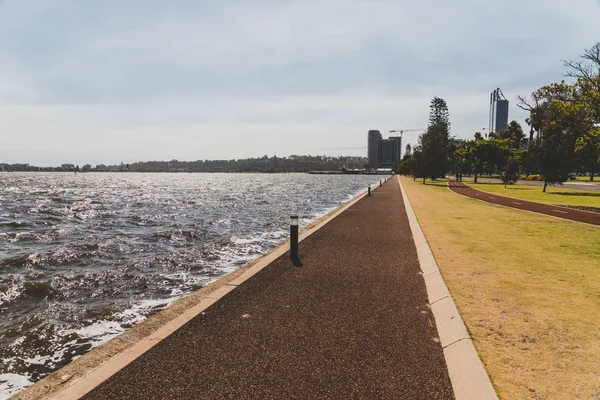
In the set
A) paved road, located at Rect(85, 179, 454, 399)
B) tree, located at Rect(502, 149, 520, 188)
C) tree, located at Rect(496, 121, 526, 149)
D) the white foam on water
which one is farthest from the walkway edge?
tree, located at Rect(496, 121, 526, 149)

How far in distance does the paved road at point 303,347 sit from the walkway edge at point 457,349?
0.11 metres

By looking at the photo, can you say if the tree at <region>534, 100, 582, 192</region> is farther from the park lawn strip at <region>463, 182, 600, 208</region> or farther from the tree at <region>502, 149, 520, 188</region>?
the tree at <region>502, 149, 520, 188</region>

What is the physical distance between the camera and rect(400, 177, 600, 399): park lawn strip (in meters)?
3.77

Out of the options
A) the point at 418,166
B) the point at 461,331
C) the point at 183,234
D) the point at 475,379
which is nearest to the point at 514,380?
the point at 475,379

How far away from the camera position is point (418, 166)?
67.5 metres

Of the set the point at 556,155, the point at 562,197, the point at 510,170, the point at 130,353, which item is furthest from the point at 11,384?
the point at 510,170

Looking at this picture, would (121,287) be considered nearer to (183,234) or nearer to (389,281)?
(389,281)

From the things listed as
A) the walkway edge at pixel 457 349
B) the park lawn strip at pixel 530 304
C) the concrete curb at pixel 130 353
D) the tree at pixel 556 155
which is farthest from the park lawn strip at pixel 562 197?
the concrete curb at pixel 130 353

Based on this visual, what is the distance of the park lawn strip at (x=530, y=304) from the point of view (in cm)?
377

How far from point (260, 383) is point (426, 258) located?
21.1 ft

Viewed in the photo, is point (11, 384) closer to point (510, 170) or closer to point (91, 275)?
point (91, 275)

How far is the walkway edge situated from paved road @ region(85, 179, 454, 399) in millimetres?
113

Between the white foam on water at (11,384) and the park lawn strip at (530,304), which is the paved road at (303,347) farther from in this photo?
the white foam on water at (11,384)

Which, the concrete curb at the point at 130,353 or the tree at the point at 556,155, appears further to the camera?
A: the tree at the point at 556,155
